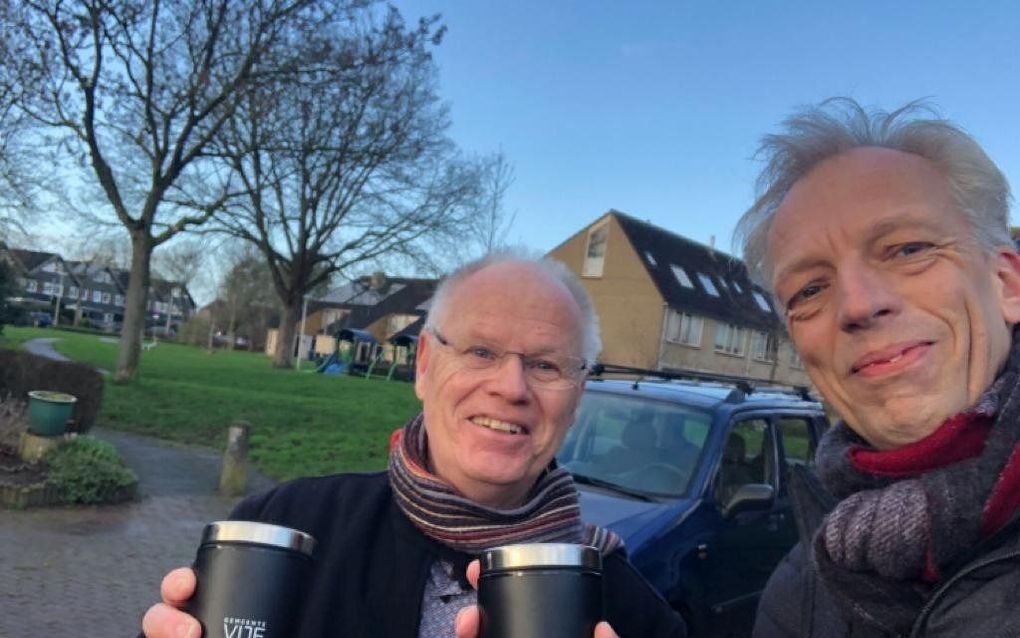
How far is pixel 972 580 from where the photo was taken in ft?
4.19

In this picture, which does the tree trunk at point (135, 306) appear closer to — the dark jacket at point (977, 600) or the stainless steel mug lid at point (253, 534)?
the stainless steel mug lid at point (253, 534)

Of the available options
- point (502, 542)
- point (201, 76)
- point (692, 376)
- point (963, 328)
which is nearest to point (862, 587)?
point (963, 328)

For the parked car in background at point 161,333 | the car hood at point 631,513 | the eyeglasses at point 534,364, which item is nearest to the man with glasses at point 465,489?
the eyeglasses at point 534,364

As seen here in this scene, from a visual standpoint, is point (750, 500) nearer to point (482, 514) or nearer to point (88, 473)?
point (482, 514)

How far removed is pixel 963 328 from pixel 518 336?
0.94 metres

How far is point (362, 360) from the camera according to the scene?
3912 cm

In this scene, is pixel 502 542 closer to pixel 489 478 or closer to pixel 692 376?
pixel 489 478

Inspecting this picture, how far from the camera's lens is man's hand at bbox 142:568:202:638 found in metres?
1.17

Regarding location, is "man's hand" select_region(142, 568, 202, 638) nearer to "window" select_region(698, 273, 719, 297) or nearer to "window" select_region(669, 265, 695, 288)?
"window" select_region(669, 265, 695, 288)

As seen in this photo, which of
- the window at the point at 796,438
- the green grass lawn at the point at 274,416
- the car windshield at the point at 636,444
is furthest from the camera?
the green grass lawn at the point at 274,416

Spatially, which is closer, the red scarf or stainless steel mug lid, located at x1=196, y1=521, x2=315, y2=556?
stainless steel mug lid, located at x1=196, y1=521, x2=315, y2=556

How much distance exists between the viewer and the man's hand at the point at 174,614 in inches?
46.0

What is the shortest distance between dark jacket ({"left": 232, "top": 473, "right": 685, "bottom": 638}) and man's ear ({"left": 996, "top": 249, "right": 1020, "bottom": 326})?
3.26ft

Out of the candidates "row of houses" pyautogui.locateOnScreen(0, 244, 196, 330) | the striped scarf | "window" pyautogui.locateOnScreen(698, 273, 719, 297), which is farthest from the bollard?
"row of houses" pyautogui.locateOnScreen(0, 244, 196, 330)
